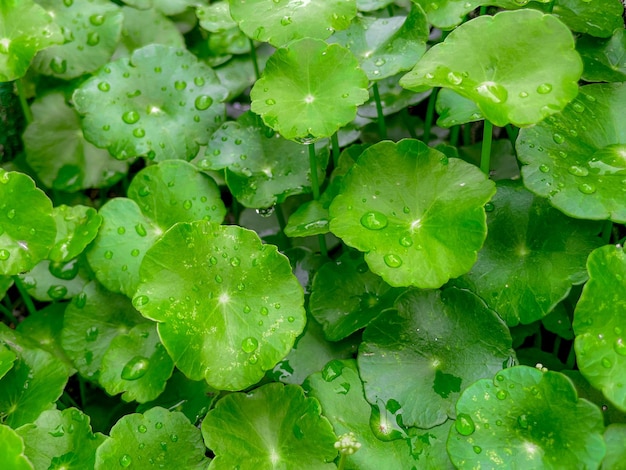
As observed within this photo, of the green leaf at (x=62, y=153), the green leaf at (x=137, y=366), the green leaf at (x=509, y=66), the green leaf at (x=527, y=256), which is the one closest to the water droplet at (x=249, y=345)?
the green leaf at (x=137, y=366)

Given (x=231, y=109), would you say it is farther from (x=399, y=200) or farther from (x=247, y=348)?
(x=247, y=348)

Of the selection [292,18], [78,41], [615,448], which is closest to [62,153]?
[78,41]

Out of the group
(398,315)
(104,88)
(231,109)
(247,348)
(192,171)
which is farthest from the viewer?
(231,109)

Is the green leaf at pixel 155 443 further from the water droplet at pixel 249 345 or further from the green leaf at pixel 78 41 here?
the green leaf at pixel 78 41

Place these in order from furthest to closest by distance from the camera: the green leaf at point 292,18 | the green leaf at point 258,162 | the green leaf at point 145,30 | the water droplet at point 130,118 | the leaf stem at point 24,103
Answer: the green leaf at point 145,30
the leaf stem at point 24,103
the water droplet at point 130,118
the green leaf at point 258,162
the green leaf at point 292,18

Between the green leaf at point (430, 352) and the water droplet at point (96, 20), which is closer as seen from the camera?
the green leaf at point (430, 352)

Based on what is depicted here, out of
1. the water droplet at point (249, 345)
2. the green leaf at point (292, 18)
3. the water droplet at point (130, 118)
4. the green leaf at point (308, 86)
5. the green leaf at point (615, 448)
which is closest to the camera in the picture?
the green leaf at point (615, 448)

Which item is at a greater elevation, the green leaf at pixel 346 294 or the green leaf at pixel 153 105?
the green leaf at pixel 153 105

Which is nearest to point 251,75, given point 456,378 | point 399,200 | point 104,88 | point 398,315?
point 104,88
